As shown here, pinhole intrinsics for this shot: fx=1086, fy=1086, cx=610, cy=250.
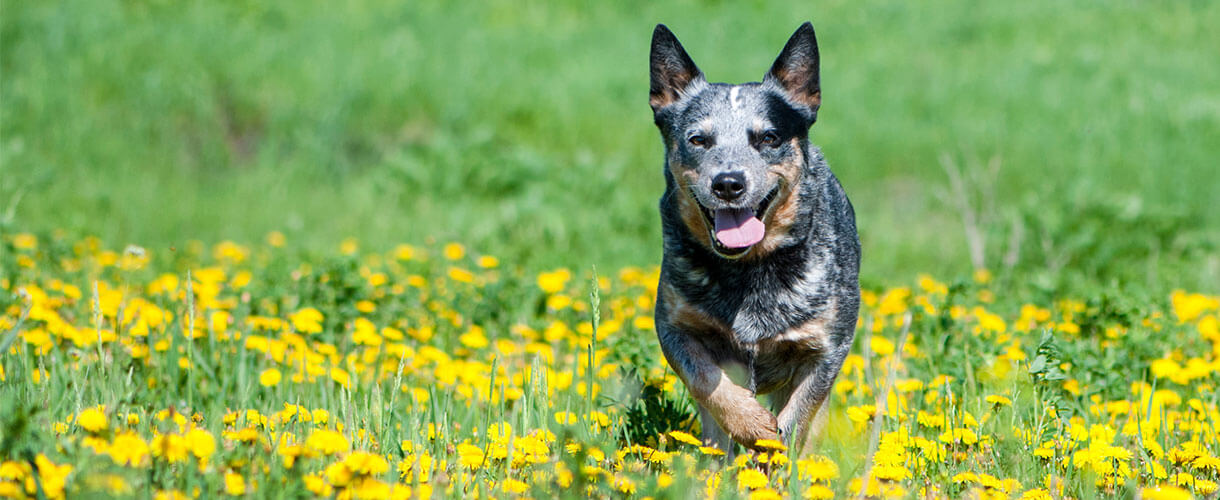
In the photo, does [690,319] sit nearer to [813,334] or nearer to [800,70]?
[813,334]

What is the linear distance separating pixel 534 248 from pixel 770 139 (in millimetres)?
4100

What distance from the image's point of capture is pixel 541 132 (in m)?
10.1

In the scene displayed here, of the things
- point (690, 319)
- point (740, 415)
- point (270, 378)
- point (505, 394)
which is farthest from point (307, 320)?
point (740, 415)

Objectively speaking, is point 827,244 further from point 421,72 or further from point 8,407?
point 421,72

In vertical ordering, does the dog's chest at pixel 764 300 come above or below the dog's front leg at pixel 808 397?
above

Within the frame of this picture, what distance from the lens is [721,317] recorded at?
3.53 metres

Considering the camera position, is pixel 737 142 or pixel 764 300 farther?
pixel 737 142

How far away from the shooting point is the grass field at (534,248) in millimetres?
2816

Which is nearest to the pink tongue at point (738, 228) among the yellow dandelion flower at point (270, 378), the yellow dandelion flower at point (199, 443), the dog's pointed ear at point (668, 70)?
the dog's pointed ear at point (668, 70)

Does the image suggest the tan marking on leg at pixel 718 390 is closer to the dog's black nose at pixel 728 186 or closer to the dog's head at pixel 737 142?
the dog's head at pixel 737 142

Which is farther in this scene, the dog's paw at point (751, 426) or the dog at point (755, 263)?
the dog at point (755, 263)

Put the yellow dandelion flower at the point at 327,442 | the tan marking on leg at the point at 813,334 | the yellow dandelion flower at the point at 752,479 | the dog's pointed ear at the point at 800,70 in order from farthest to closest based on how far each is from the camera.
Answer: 1. the dog's pointed ear at the point at 800,70
2. the tan marking on leg at the point at 813,334
3. the yellow dandelion flower at the point at 752,479
4. the yellow dandelion flower at the point at 327,442

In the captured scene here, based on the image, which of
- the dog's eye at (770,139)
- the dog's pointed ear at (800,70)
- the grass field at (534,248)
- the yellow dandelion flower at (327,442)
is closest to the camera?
the yellow dandelion flower at (327,442)

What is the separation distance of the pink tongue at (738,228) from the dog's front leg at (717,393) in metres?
0.36
